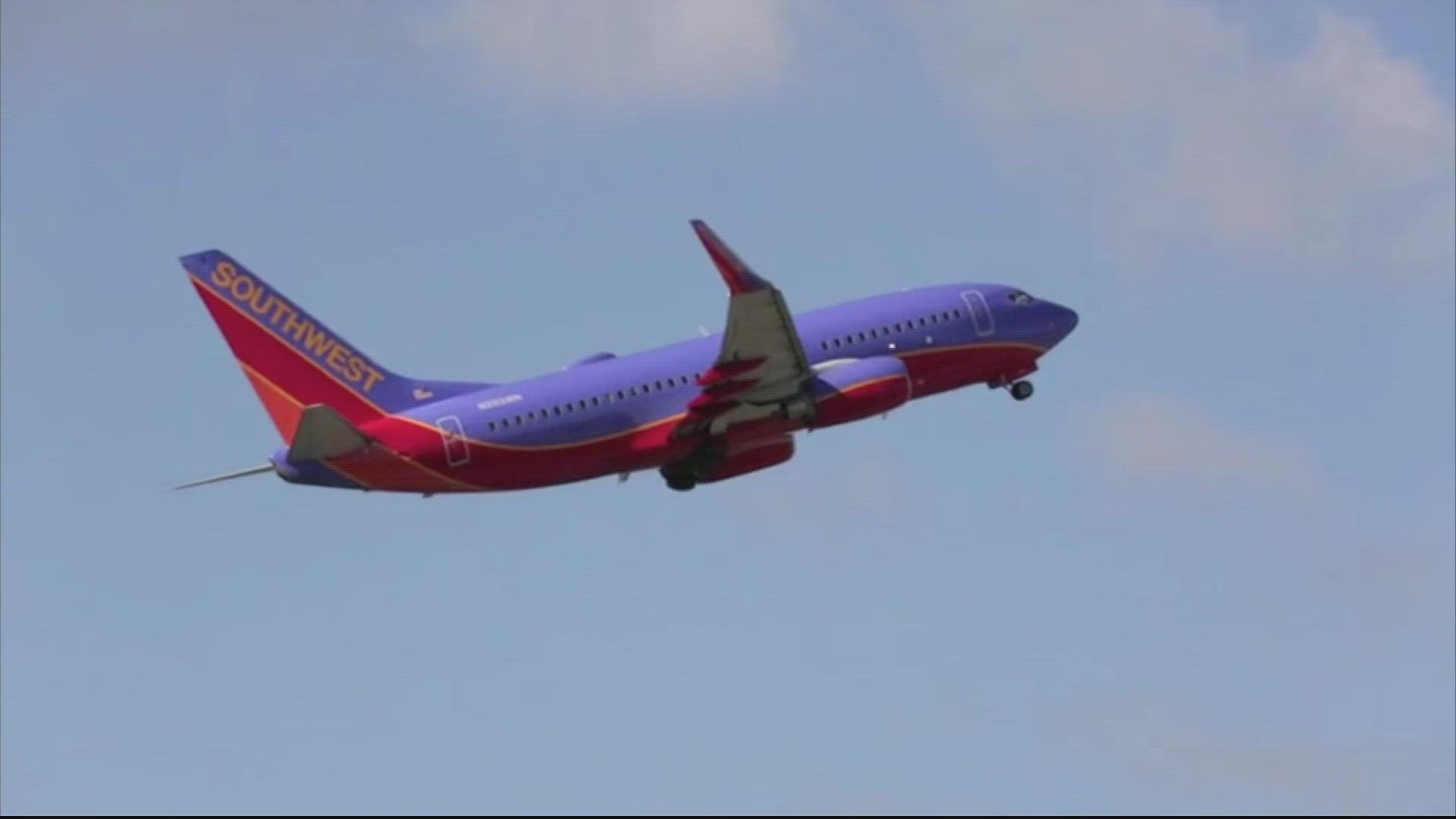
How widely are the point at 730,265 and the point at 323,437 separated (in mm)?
11622

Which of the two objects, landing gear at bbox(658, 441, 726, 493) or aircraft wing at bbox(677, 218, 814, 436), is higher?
aircraft wing at bbox(677, 218, 814, 436)

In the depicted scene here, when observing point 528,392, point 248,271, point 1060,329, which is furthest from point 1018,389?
point 248,271

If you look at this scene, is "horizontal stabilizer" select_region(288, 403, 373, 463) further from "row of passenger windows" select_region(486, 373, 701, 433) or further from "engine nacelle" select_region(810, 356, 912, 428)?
"engine nacelle" select_region(810, 356, 912, 428)

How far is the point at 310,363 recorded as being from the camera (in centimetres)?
8294

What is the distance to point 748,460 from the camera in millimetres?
89750

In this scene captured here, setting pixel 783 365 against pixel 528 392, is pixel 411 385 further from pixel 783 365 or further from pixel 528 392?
pixel 783 365

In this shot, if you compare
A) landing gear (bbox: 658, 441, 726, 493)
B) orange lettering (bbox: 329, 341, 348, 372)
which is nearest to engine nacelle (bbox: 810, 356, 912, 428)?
landing gear (bbox: 658, 441, 726, 493)

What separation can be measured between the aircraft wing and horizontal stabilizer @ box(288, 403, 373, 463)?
1024 centimetres

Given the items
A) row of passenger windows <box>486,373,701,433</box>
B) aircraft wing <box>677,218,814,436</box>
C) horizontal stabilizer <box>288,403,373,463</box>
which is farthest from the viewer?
row of passenger windows <box>486,373,701,433</box>

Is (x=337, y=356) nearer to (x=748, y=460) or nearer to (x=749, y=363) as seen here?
(x=749, y=363)

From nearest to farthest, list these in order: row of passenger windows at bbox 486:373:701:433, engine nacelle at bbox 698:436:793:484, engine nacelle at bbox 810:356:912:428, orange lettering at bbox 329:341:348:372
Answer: row of passenger windows at bbox 486:373:701:433 → orange lettering at bbox 329:341:348:372 → engine nacelle at bbox 810:356:912:428 → engine nacelle at bbox 698:436:793:484

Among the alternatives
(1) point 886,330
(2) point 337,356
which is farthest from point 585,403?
(1) point 886,330

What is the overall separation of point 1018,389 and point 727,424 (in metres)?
11.8

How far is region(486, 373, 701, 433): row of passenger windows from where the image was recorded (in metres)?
83.2
